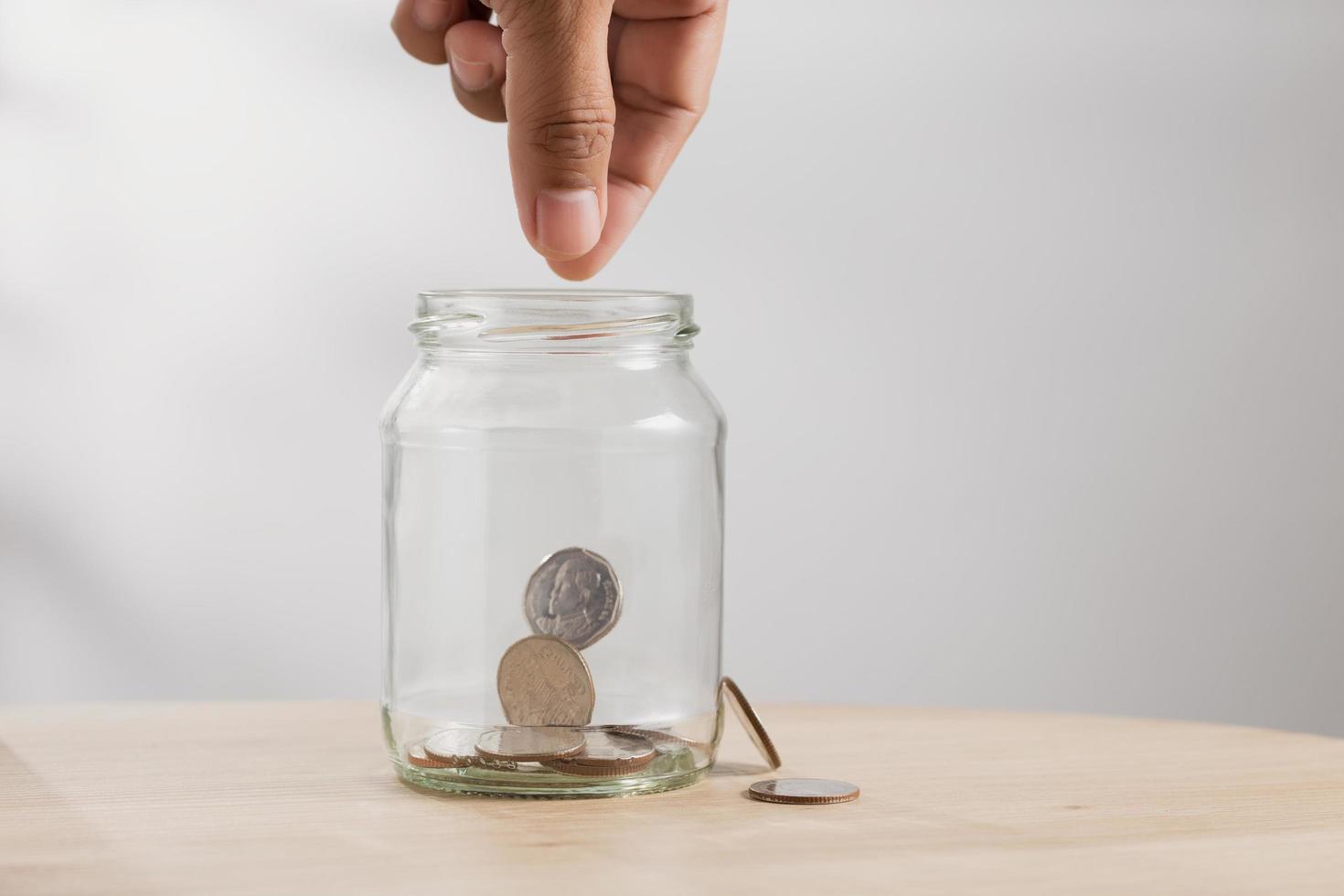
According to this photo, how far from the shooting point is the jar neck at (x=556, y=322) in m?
0.98

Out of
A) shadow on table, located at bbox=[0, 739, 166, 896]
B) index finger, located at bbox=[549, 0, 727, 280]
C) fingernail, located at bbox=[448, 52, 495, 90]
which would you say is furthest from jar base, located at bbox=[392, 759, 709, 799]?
fingernail, located at bbox=[448, 52, 495, 90]

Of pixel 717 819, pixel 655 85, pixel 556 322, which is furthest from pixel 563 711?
pixel 655 85

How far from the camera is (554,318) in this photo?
0.98 m

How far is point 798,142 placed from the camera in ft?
8.39

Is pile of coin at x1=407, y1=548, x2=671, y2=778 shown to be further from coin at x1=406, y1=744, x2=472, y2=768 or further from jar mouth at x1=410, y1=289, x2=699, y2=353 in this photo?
jar mouth at x1=410, y1=289, x2=699, y2=353

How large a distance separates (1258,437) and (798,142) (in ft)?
3.15

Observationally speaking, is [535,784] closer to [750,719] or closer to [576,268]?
[750,719]

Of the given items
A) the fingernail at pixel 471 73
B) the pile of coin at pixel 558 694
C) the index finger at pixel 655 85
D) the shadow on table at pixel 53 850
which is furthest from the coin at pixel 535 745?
the fingernail at pixel 471 73

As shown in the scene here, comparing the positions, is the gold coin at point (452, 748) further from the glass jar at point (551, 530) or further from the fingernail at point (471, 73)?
the fingernail at point (471, 73)

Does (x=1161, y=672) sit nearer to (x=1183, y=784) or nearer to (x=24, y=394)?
(x=1183, y=784)

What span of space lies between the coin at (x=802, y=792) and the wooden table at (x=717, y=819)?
0.4 inches

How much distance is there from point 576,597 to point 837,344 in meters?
1.63

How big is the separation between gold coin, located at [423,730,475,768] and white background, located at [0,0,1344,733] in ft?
5.07

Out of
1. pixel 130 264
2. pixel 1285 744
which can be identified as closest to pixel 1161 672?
pixel 1285 744
